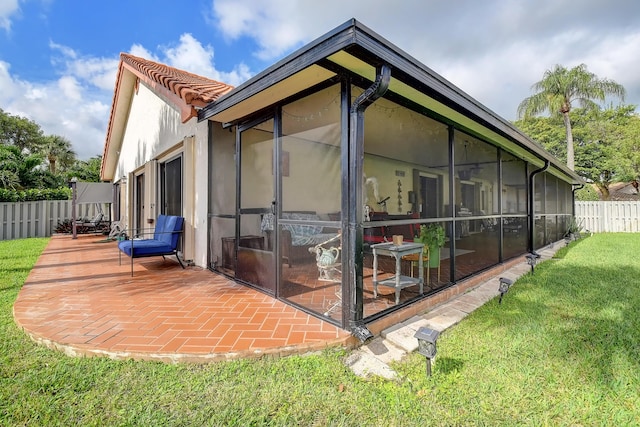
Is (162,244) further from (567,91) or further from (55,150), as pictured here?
(55,150)

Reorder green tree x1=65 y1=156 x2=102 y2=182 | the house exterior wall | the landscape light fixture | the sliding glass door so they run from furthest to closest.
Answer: green tree x1=65 y1=156 x2=102 y2=182 → the house exterior wall → the sliding glass door → the landscape light fixture

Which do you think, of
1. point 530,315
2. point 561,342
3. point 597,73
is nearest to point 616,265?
point 530,315

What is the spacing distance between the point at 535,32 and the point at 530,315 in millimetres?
9461

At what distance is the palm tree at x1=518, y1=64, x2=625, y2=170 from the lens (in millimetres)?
17219

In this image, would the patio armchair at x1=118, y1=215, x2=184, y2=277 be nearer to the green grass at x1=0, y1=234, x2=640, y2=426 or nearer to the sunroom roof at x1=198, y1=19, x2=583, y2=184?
the green grass at x1=0, y1=234, x2=640, y2=426

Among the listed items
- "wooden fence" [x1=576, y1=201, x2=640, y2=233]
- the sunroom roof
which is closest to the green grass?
the sunroom roof

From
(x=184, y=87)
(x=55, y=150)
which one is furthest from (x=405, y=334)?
(x=55, y=150)

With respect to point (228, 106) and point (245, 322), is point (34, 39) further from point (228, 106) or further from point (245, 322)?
point (245, 322)

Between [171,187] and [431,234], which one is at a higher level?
[171,187]

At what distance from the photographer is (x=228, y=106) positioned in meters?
3.57

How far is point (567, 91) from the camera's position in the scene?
18.0 meters

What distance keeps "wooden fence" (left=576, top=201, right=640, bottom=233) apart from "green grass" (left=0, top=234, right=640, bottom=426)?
14.5 meters

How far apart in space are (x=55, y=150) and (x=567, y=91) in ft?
127

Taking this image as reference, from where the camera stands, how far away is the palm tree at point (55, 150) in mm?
25328
